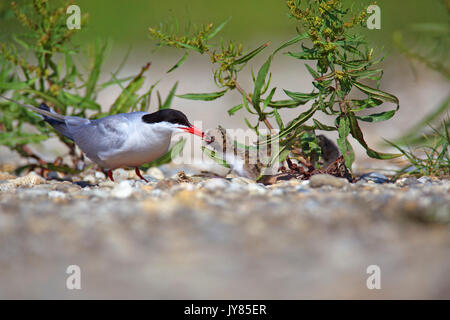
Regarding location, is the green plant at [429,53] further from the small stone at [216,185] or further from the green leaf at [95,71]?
the green leaf at [95,71]

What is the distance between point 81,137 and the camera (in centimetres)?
332

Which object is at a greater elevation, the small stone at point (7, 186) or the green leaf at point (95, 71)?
the green leaf at point (95, 71)

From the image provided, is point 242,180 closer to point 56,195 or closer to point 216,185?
point 216,185

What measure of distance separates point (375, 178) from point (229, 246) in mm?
1737

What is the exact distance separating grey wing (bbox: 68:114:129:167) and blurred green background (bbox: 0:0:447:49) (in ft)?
15.7

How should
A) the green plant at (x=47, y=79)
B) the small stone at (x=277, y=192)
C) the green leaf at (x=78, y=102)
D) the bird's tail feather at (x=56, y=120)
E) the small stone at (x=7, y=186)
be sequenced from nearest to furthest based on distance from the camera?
the small stone at (x=277, y=192) < the small stone at (x=7, y=186) < the bird's tail feather at (x=56, y=120) < the green plant at (x=47, y=79) < the green leaf at (x=78, y=102)

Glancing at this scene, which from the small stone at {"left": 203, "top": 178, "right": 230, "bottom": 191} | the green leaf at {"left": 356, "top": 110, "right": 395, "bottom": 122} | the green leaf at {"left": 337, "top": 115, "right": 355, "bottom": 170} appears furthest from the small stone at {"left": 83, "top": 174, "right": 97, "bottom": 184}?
the green leaf at {"left": 356, "top": 110, "right": 395, "bottom": 122}

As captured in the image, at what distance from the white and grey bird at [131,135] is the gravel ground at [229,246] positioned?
0.87m

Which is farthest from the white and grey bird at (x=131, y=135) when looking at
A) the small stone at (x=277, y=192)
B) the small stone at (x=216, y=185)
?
the small stone at (x=277, y=192)

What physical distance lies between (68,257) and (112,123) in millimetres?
1680

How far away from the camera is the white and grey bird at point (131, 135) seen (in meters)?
3.11

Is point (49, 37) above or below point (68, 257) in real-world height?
above
